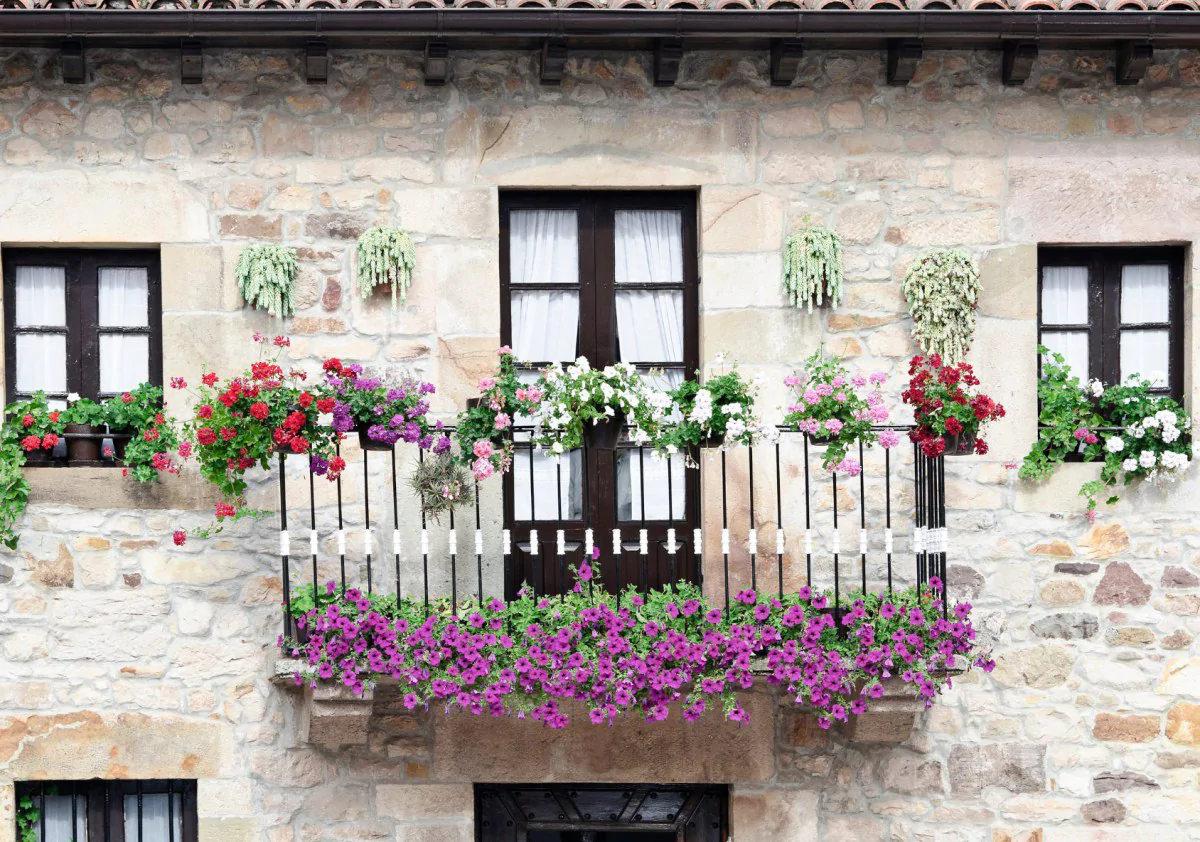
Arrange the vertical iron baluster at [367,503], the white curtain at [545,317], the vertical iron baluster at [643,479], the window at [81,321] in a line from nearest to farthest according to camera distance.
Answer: the vertical iron baluster at [367,503] → the vertical iron baluster at [643,479] → the window at [81,321] → the white curtain at [545,317]

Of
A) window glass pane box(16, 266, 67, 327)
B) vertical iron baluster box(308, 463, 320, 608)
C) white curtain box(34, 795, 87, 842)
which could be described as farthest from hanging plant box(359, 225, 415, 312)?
white curtain box(34, 795, 87, 842)

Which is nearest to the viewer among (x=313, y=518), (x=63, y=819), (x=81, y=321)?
(x=313, y=518)

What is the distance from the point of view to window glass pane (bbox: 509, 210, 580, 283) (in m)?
7.29

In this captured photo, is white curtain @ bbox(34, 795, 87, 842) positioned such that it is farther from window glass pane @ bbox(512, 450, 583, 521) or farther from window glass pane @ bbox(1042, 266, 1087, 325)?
window glass pane @ bbox(1042, 266, 1087, 325)

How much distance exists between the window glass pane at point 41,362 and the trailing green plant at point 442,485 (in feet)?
6.02

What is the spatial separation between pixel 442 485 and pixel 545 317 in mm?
1042

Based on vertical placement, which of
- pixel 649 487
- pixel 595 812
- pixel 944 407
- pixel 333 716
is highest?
pixel 944 407

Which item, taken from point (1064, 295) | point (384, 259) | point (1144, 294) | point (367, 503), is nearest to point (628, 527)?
point (367, 503)

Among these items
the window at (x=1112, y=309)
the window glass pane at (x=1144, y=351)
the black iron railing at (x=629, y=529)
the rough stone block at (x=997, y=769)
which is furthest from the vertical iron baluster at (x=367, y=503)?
the window glass pane at (x=1144, y=351)

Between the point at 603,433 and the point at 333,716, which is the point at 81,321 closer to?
the point at 333,716

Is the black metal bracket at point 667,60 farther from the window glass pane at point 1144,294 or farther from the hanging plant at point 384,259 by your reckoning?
the window glass pane at point 1144,294

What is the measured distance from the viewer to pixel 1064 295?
737 cm

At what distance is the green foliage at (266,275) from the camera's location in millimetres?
6930

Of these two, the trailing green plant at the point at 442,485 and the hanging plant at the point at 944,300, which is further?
the hanging plant at the point at 944,300
